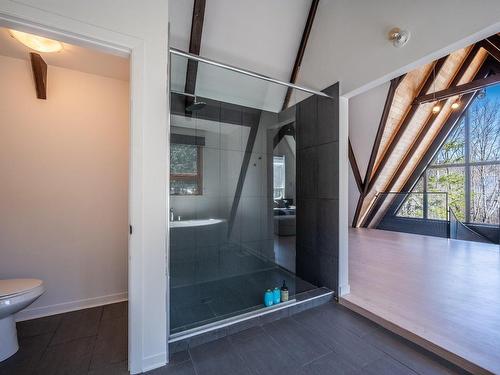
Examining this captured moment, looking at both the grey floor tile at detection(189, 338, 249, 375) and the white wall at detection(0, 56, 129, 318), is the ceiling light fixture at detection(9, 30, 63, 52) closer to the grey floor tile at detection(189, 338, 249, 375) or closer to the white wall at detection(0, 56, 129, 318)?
the white wall at detection(0, 56, 129, 318)

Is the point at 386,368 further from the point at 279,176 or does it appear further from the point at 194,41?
the point at 194,41

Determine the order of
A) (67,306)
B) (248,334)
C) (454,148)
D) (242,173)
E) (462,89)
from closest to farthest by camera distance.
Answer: (248,334) < (67,306) < (242,173) < (462,89) < (454,148)

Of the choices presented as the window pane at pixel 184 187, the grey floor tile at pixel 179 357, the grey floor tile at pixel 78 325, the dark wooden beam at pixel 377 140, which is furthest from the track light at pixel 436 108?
the grey floor tile at pixel 78 325

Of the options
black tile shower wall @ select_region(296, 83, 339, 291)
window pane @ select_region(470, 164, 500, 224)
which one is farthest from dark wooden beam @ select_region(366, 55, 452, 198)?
black tile shower wall @ select_region(296, 83, 339, 291)

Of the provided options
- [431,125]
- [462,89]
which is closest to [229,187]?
[462,89]

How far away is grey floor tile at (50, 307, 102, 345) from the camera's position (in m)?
1.75

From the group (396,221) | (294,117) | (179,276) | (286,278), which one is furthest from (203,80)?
(396,221)

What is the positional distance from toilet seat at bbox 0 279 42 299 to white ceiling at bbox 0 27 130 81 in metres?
1.84

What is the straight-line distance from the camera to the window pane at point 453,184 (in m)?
6.06

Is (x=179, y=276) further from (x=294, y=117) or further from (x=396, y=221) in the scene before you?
(x=396, y=221)

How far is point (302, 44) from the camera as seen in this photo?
9.35 feet

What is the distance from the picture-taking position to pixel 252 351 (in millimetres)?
1595

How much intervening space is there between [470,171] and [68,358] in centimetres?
839

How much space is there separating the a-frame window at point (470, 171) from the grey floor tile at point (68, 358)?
23.1ft
